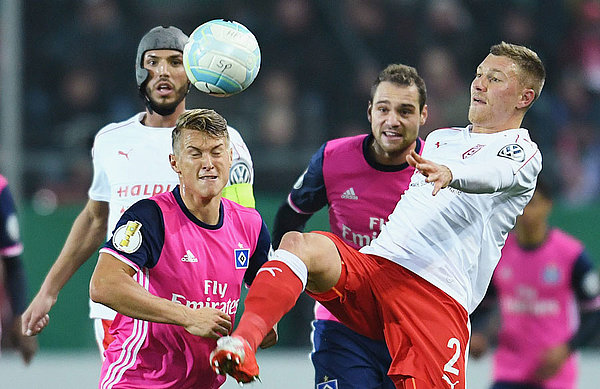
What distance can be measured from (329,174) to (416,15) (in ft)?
21.0

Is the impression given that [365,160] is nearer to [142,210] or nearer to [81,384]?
[142,210]

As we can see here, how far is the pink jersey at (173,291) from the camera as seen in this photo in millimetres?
4312

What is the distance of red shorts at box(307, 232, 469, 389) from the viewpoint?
15.0 feet

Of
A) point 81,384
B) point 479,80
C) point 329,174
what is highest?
point 479,80

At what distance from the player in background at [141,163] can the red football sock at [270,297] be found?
105cm

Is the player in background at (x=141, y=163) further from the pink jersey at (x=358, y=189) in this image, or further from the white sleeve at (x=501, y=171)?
the white sleeve at (x=501, y=171)

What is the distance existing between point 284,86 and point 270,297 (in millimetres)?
7008

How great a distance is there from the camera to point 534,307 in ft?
25.3

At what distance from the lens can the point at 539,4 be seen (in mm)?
12055

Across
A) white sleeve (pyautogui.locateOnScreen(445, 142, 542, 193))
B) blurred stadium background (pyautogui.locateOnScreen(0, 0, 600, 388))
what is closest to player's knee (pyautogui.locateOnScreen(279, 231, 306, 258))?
white sleeve (pyautogui.locateOnScreen(445, 142, 542, 193))

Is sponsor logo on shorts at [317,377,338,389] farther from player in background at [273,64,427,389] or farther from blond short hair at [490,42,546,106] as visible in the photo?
blond short hair at [490,42,546,106]

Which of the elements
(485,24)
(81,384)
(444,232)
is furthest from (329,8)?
(444,232)

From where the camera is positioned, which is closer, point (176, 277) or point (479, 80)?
point (176, 277)

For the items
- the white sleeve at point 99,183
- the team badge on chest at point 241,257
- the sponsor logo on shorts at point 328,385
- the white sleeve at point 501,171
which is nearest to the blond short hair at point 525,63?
the white sleeve at point 501,171
